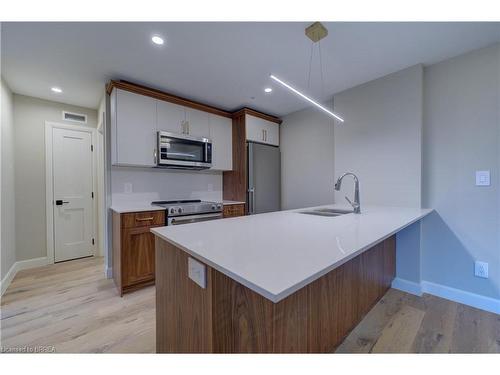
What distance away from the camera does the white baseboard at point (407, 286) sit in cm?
223

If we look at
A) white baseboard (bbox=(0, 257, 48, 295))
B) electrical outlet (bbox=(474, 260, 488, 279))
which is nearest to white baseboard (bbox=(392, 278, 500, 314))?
electrical outlet (bbox=(474, 260, 488, 279))

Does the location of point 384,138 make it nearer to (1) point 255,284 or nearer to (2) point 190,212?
(2) point 190,212

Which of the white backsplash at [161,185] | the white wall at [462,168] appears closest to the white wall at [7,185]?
the white backsplash at [161,185]

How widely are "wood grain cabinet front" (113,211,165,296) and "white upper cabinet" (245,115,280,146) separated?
6.02ft

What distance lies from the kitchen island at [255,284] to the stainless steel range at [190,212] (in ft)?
3.97

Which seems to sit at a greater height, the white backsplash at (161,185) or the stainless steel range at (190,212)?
the white backsplash at (161,185)

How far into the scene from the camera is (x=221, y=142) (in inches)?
135

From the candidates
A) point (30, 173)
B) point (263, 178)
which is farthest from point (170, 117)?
point (30, 173)

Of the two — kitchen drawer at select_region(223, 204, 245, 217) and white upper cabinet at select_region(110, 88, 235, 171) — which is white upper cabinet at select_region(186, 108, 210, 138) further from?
kitchen drawer at select_region(223, 204, 245, 217)

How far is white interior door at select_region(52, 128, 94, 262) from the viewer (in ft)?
10.5

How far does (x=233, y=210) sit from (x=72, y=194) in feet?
8.12

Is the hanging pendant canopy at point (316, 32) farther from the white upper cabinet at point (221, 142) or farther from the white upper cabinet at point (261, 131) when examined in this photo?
the white upper cabinet at point (221, 142)

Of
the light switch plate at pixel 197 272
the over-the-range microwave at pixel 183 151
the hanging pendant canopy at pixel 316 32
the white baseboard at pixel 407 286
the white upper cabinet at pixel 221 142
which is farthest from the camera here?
the white upper cabinet at pixel 221 142

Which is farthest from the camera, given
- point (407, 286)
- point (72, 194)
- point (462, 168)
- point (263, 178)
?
point (263, 178)
